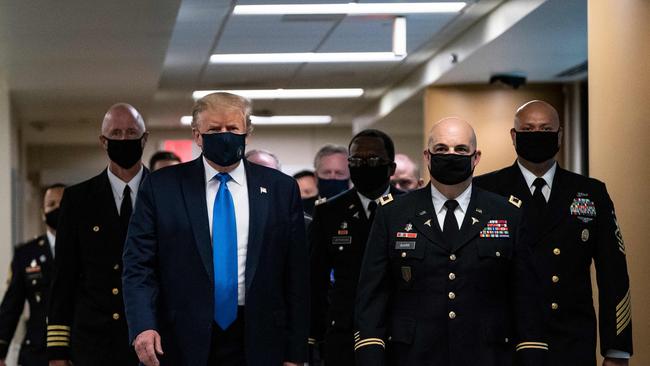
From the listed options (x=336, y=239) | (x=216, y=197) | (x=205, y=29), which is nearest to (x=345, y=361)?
(x=336, y=239)

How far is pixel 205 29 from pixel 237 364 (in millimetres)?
7294

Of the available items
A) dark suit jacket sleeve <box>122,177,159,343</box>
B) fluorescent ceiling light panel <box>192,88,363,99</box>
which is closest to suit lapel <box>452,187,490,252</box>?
dark suit jacket sleeve <box>122,177,159,343</box>

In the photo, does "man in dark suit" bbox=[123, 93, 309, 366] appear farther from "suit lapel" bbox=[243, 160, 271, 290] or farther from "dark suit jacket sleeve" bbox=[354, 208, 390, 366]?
"dark suit jacket sleeve" bbox=[354, 208, 390, 366]

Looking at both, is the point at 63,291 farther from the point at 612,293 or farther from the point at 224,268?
the point at 612,293

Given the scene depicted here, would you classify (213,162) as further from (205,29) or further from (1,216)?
(1,216)

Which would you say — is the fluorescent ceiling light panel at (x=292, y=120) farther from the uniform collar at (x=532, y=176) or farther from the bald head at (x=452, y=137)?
the bald head at (x=452, y=137)

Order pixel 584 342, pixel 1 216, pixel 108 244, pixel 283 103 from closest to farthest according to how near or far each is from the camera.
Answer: pixel 584 342 < pixel 108 244 < pixel 1 216 < pixel 283 103

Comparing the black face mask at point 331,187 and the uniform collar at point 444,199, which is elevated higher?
the black face mask at point 331,187

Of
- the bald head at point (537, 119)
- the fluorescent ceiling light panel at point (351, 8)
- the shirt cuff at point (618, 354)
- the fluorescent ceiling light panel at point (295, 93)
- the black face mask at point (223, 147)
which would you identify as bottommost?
the shirt cuff at point (618, 354)

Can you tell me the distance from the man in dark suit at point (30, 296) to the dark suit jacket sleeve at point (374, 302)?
10.9ft

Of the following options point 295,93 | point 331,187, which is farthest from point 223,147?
point 295,93

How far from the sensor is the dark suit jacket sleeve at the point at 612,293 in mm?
5371

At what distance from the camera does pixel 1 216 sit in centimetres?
1370

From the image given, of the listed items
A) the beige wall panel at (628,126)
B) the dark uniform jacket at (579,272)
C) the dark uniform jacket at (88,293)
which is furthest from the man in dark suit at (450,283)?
the beige wall panel at (628,126)
